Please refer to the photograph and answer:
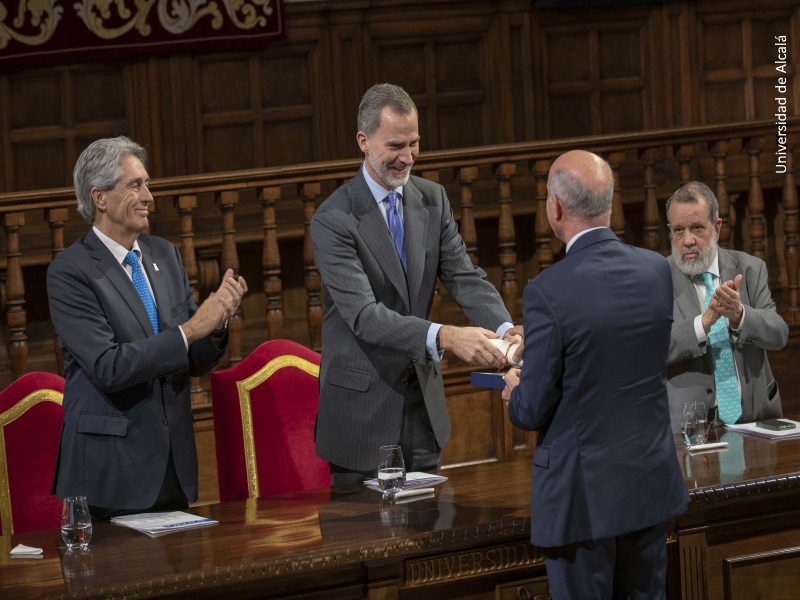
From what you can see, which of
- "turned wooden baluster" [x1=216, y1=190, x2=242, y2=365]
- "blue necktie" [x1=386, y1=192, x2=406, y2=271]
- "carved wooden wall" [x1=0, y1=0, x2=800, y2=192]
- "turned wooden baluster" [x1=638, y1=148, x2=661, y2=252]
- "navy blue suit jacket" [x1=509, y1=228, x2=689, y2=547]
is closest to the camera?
"navy blue suit jacket" [x1=509, y1=228, x2=689, y2=547]

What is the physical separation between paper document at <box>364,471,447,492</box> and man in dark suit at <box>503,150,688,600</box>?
0.65 metres

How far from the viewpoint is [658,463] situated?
274 centimetres

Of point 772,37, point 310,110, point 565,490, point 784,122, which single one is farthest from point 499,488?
point 772,37

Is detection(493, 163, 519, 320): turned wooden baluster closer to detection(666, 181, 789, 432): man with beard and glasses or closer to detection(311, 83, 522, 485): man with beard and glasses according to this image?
detection(666, 181, 789, 432): man with beard and glasses

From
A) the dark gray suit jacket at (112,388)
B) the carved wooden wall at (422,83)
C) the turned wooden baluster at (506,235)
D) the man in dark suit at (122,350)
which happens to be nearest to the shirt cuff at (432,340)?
the man in dark suit at (122,350)

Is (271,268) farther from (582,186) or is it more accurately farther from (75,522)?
(582,186)

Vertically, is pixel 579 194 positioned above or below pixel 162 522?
above

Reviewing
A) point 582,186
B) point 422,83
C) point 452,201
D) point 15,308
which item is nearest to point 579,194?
point 582,186

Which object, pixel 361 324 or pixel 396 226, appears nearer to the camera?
pixel 361 324

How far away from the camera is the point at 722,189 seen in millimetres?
6117

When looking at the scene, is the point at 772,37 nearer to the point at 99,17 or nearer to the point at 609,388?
the point at 99,17

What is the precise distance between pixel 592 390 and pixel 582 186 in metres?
0.44

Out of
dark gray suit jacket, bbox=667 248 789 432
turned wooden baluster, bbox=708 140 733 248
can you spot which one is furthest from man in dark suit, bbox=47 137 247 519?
turned wooden baluster, bbox=708 140 733 248

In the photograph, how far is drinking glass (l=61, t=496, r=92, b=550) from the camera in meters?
2.94
